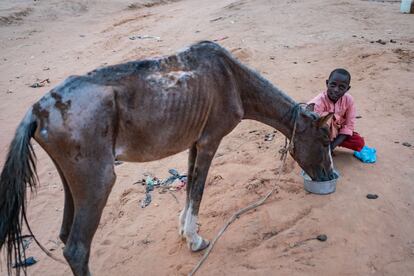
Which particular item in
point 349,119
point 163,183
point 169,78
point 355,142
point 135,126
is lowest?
point 163,183

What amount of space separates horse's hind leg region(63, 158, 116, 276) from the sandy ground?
1.00 metres

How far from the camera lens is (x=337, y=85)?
425 centimetres

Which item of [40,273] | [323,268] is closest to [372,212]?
[323,268]

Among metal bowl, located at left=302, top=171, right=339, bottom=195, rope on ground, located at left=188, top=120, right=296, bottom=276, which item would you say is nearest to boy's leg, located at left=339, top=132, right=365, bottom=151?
metal bowl, located at left=302, top=171, right=339, bottom=195

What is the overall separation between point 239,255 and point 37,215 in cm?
257

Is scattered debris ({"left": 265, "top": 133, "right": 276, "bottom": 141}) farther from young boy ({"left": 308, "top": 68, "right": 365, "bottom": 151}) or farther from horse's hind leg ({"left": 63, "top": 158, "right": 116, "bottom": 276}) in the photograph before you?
horse's hind leg ({"left": 63, "top": 158, "right": 116, "bottom": 276})

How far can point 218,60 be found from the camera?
332cm

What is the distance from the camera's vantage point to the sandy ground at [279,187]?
3.42 metres

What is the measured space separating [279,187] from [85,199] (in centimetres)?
243

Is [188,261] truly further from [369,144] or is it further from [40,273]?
[369,144]

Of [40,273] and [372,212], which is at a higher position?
[372,212]

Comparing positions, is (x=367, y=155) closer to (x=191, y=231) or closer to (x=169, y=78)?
(x=191, y=231)

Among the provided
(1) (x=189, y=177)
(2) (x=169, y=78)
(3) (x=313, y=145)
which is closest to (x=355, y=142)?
(3) (x=313, y=145)

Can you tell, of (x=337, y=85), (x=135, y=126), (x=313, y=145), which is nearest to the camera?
(x=135, y=126)
